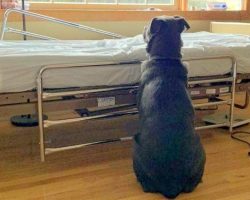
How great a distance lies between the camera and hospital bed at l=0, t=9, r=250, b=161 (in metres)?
1.80

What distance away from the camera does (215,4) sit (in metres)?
4.10

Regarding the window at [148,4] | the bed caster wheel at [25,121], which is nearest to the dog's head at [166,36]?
the bed caster wheel at [25,121]

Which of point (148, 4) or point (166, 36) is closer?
point (166, 36)

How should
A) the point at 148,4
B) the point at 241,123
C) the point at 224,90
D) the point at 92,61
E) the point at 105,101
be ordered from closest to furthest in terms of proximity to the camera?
1. the point at 92,61
2. the point at 105,101
3. the point at 224,90
4. the point at 241,123
5. the point at 148,4

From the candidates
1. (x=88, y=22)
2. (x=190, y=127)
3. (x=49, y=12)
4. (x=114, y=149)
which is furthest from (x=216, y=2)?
(x=190, y=127)

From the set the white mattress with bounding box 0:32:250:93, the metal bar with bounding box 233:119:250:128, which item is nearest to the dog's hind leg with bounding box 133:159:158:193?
the white mattress with bounding box 0:32:250:93

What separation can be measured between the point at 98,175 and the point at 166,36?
2.63ft

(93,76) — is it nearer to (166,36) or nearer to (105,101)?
(105,101)

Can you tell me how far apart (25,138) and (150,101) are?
1139mm

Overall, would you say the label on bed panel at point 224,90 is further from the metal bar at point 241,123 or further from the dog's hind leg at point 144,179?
the dog's hind leg at point 144,179

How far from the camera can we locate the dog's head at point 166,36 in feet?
5.90

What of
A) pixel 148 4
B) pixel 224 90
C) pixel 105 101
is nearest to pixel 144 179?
pixel 105 101

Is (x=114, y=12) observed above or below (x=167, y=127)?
above

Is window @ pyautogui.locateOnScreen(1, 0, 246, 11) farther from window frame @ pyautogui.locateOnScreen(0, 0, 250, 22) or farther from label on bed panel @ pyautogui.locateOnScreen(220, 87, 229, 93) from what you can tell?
label on bed panel @ pyautogui.locateOnScreen(220, 87, 229, 93)
